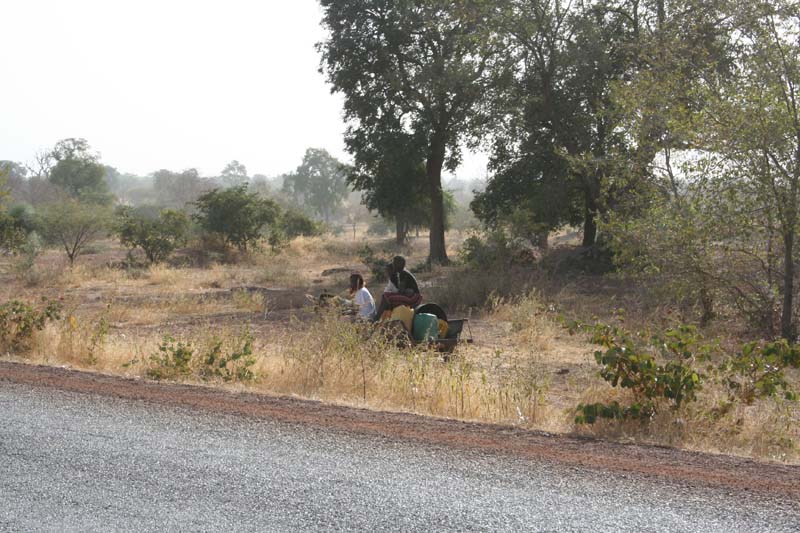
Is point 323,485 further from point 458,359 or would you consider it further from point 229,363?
point 458,359

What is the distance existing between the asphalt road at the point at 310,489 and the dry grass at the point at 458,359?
4.31 ft

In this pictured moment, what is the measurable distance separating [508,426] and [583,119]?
1936cm

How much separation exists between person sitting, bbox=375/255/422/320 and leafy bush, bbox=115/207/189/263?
74.6 ft

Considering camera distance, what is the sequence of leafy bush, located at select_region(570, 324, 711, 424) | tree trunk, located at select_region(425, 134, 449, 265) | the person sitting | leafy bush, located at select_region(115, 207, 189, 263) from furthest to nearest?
leafy bush, located at select_region(115, 207, 189, 263) → tree trunk, located at select_region(425, 134, 449, 265) → the person sitting → leafy bush, located at select_region(570, 324, 711, 424)

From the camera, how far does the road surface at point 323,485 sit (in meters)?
4.11

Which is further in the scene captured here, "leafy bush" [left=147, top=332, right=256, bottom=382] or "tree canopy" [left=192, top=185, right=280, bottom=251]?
"tree canopy" [left=192, top=185, right=280, bottom=251]

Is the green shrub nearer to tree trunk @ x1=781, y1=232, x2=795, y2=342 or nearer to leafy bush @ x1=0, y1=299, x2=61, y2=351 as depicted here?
leafy bush @ x1=0, y1=299, x2=61, y2=351

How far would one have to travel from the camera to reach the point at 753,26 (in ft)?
39.4

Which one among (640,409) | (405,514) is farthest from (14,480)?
(640,409)

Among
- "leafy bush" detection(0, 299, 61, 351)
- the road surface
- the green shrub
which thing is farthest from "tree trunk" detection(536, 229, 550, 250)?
the road surface

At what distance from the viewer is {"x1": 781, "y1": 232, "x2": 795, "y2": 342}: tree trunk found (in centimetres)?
1073

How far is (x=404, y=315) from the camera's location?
33.6 feet

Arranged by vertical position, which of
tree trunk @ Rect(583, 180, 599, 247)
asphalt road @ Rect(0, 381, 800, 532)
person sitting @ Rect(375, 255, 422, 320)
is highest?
tree trunk @ Rect(583, 180, 599, 247)

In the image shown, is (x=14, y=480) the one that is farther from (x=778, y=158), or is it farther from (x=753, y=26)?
(x=753, y=26)
